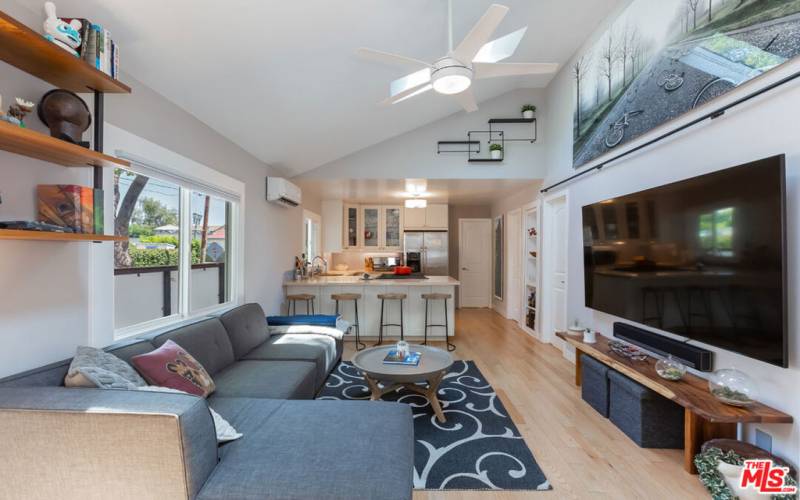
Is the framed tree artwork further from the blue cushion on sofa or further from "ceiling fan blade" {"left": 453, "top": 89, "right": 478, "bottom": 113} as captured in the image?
the blue cushion on sofa

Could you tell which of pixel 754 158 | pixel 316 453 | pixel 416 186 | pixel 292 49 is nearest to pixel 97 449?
pixel 316 453

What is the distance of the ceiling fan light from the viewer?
83.7 inches

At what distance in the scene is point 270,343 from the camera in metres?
3.20

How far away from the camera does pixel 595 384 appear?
2.87 meters

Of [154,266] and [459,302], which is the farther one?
[459,302]

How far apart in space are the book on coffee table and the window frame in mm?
1698

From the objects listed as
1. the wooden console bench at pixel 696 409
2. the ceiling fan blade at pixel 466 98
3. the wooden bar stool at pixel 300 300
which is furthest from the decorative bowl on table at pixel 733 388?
the wooden bar stool at pixel 300 300

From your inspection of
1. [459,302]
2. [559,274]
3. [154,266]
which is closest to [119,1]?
[154,266]

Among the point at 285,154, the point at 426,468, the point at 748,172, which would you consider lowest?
the point at 426,468

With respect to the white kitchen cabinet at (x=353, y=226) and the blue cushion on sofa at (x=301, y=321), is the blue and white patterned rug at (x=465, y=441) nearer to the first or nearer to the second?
the blue cushion on sofa at (x=301, y=321)

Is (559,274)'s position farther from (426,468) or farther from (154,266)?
(154,266)

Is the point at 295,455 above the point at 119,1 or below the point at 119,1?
below

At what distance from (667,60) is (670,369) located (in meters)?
2.25

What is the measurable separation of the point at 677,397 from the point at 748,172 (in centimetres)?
131
